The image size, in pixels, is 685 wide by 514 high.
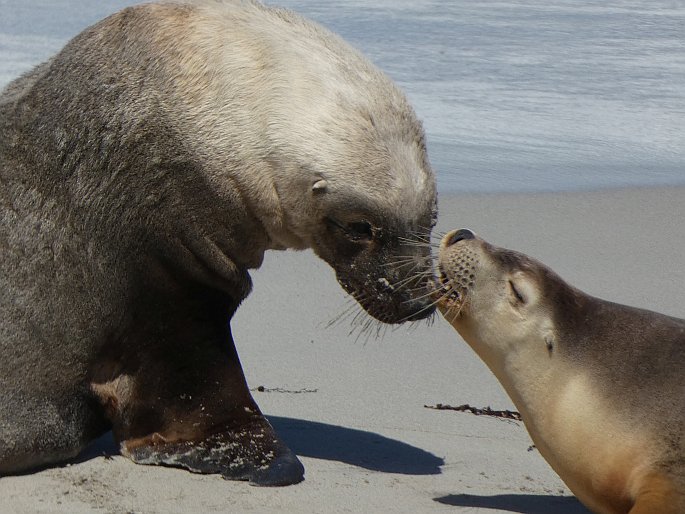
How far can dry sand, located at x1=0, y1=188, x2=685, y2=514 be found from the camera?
15.9 feet

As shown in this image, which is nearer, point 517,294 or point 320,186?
point 320,186

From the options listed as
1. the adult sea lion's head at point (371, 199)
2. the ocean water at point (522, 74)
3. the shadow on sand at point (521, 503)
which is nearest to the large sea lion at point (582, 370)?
the shadow on sand at point (521, 503)

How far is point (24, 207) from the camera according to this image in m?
4.97

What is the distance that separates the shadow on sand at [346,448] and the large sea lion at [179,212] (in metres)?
0.32

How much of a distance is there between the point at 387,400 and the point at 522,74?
8.11 metres

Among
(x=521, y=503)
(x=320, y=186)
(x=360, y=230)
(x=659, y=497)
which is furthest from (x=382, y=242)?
(x=659, y=497)

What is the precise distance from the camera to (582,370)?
4.98 meters

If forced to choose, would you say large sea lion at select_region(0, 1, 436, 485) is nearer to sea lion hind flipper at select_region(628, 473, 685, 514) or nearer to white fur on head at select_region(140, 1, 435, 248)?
white fur on head at select_region(140, 1, 435, 248)

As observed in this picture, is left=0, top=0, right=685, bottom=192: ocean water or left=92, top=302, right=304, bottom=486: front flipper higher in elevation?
left=92, top=302, right=304, bottom=486: front flipper

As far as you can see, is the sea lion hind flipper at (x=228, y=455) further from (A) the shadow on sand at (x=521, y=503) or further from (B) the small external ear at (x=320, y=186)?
(B) the small external ear at (x=320, y=186)

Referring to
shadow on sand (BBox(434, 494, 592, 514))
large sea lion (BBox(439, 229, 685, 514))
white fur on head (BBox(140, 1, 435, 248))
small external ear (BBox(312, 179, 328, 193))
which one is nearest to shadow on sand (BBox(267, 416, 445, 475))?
shadow on sand (BBox(434, 494, 592, 514))

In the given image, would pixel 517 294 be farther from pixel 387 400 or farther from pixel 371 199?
pixel 387 400

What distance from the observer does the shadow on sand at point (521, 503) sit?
16.0 ft

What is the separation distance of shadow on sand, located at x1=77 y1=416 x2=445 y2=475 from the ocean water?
3.88m
